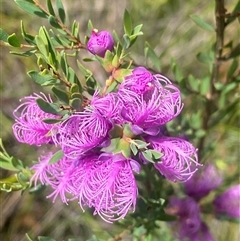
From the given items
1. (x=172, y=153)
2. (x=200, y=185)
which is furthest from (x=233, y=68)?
(x=172, y=153)

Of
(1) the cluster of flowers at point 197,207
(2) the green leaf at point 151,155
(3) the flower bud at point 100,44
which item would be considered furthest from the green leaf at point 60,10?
(1) the cluster of flowers at point 197,207

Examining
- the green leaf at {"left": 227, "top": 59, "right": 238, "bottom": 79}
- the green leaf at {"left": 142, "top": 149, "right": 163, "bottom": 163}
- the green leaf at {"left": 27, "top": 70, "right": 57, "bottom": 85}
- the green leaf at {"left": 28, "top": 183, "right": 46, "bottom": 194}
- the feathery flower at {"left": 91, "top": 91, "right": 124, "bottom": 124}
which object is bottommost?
the green leaf at {"left": 28, "top": 183, "right": 46, "bottom": 194}

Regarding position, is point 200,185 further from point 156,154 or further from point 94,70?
point 94,70

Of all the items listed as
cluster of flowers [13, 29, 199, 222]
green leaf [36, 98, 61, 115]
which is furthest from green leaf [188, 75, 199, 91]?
green leaf [36, 98, 61, 115]

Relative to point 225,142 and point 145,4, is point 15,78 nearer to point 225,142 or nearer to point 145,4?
point 145,4

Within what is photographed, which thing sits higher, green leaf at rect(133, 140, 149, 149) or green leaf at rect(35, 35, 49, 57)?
green leaf at rect(35, 35, 49, 57)

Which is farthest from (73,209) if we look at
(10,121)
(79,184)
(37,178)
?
(79,184)

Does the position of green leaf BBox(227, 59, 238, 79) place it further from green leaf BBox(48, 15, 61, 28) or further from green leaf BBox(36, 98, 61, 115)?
green leaf BBox(36, 98, 61, 115)
